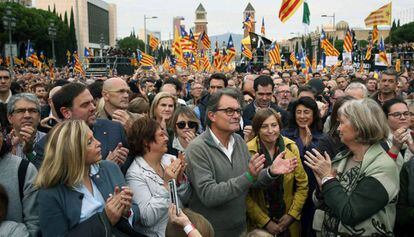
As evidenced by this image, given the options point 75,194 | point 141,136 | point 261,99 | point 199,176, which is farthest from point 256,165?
point 261,99

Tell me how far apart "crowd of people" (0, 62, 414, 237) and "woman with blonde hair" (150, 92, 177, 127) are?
0.42 m

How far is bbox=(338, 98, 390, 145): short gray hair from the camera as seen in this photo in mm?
3551

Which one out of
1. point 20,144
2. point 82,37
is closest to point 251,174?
point 20,144

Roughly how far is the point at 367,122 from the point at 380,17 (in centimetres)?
1747

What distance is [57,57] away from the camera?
241 ft

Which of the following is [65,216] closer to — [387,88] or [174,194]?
[174,194]

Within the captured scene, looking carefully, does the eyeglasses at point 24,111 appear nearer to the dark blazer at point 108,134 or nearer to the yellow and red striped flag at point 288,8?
the dark blazer at point 108,134

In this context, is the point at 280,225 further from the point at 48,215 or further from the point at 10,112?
the point at 10,112

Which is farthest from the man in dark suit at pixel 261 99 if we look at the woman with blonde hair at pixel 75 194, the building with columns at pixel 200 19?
the building with columns at pixel 200 19

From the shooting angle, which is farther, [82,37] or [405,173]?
[82,37]

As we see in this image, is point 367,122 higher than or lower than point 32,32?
lower

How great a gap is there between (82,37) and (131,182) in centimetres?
12246

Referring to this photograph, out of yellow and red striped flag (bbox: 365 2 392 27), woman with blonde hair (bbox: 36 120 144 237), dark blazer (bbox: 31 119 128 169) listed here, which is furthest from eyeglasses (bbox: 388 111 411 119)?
yellow and red striped flag (bbox: 365 2 392 27)

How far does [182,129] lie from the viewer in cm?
538
